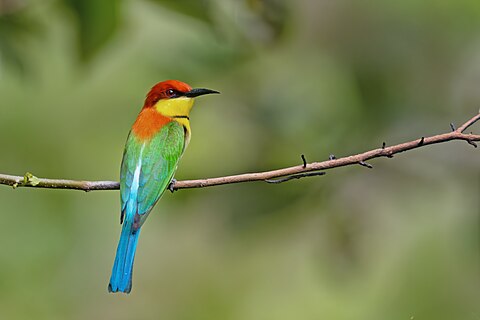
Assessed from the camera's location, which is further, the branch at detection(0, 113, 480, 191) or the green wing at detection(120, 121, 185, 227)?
the green wing at detection(120, 121, 185, 227)

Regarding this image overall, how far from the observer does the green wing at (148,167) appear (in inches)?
77.4

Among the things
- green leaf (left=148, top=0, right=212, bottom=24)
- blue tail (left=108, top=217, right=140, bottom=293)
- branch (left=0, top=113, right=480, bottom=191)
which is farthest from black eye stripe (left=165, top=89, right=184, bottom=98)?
branch (left=0, top=113, right=480, bottom=191)

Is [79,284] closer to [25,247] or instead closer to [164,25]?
[25,247]

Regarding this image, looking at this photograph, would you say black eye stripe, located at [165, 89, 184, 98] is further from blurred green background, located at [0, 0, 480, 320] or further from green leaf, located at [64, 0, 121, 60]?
green leaf, located at [64, 0, 121, 60]

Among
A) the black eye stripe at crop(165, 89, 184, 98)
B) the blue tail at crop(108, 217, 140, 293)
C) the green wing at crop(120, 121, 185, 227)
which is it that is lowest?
the blue tail at crop(108, 217, 140, 293)

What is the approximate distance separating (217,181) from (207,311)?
87.9 inches

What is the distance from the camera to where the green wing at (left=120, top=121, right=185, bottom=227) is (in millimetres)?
1965

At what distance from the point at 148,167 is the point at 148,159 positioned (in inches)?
1.2

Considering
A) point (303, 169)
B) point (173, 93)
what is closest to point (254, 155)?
point (173, 93)

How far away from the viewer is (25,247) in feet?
10.3

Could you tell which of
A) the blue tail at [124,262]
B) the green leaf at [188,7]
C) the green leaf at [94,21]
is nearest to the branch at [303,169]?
the blue tail at [124,262]

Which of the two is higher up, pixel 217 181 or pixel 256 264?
pixel 256 264

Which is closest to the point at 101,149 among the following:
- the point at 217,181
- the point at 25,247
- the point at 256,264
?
the point at 25,247

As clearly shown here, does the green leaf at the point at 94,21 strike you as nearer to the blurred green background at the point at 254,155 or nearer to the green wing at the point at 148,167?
the blurred green background at the point at 254,155
